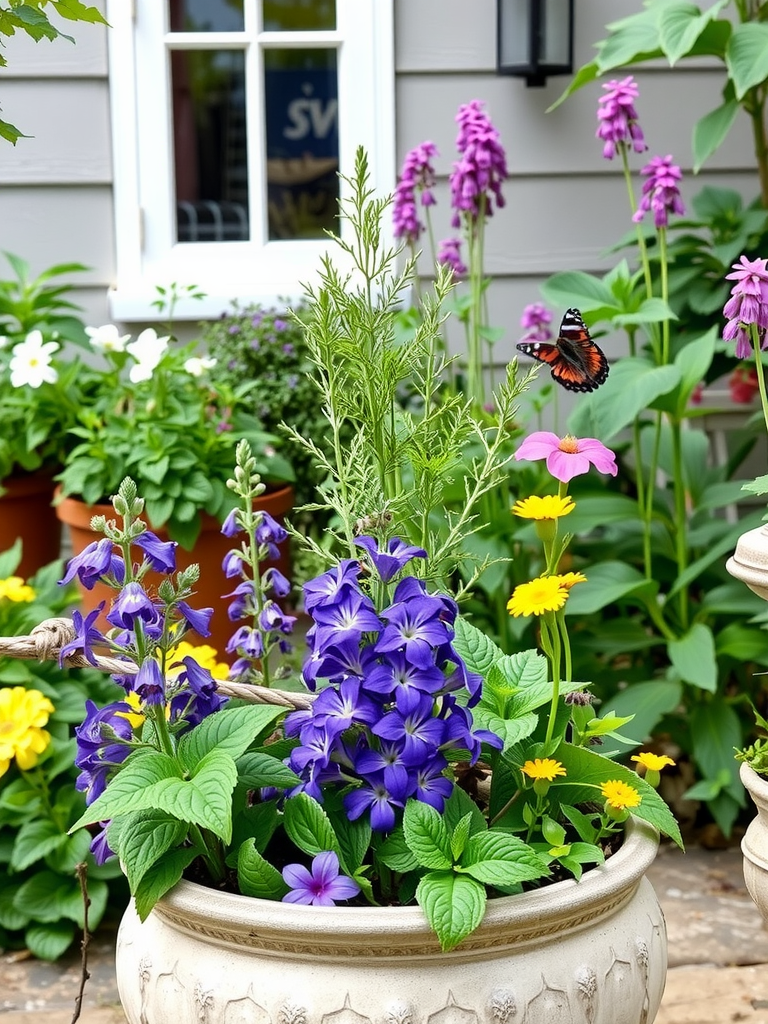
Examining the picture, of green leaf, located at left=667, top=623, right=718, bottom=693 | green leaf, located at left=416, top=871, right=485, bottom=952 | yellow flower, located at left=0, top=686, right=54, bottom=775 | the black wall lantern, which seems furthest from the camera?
the black wall lantern

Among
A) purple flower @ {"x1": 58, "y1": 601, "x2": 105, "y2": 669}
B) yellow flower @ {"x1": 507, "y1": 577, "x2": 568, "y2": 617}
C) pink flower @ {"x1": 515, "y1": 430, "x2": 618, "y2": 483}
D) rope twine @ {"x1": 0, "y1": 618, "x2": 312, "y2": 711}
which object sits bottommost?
rope twine @ {"x1": 0, "y1": 618, "x2": 312, "y2": 711}

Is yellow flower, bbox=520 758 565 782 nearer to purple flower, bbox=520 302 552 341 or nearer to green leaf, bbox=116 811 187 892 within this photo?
green leaf, bbox=116 811 187 892

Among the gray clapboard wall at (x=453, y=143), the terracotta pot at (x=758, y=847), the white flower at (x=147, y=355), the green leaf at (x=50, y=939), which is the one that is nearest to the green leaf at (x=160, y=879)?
the terracotta pot at (x=758, y=847)

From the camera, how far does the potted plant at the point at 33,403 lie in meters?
2.76

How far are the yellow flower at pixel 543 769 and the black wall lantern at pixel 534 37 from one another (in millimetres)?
2413

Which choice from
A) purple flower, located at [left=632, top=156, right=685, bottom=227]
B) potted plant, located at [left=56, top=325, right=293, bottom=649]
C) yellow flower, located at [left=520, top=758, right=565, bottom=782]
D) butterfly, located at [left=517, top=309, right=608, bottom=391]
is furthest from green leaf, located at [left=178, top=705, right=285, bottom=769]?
purple flower, located at [left=632, top=156, right=685, bottom=227]

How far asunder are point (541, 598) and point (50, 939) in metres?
1.41

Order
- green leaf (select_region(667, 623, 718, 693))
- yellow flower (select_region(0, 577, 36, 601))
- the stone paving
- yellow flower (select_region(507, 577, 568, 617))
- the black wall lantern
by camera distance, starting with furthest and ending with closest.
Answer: the black wall lantern, green leaf (select_region(667, 623, 718, 693)), yellow flower (select_region(0, 577, 36, 601)), the stone paving, yellow flower (select_region(507, 577, 568, 617))

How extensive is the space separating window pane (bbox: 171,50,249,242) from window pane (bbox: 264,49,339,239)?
0.08 m

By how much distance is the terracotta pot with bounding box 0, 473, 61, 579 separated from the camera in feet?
9.59

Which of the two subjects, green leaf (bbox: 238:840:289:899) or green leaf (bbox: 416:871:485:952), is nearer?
green leaf (bbox: 416:871:485:952)

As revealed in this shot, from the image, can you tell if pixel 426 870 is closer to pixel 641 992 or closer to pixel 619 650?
pixel 641 992

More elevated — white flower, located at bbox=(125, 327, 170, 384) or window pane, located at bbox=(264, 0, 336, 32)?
window pane, located at bbox=(264, 0, 336, 32)

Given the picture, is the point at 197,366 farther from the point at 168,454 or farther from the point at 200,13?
the point at 200,13
